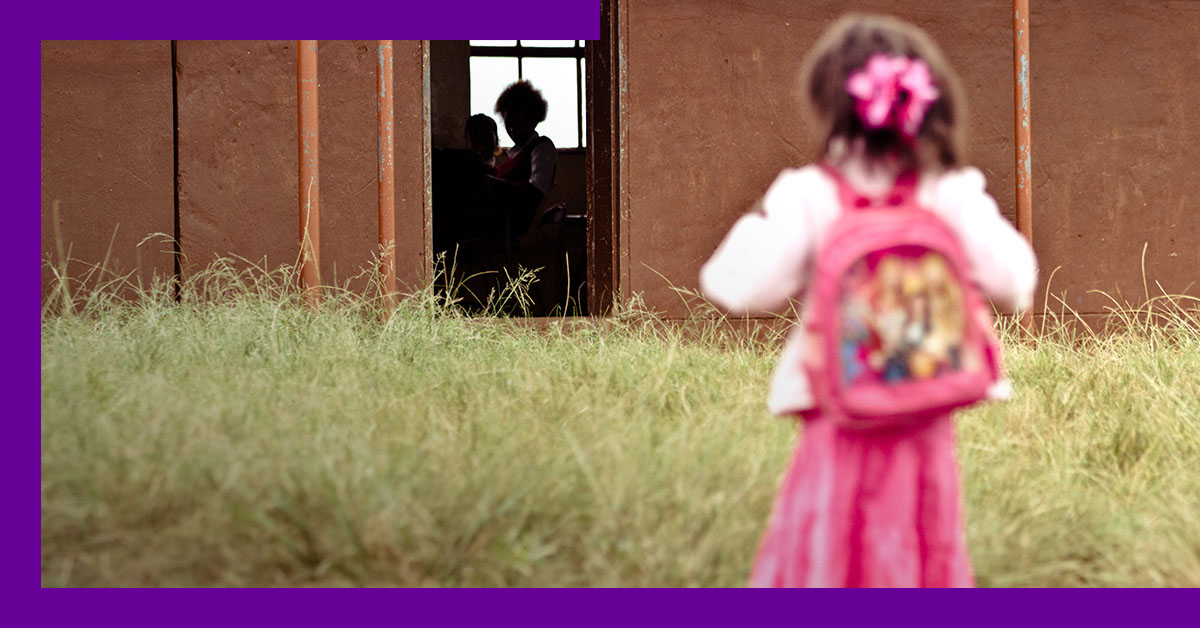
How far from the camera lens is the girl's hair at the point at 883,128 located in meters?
1.72

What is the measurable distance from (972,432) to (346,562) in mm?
2096

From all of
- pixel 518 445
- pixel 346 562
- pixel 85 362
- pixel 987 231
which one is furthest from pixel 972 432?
pixel 85 362

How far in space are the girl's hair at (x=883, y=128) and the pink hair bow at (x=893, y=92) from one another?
1 cm

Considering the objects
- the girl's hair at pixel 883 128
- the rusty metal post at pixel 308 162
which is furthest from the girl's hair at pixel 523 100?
the girl's hair at pixel 883 128

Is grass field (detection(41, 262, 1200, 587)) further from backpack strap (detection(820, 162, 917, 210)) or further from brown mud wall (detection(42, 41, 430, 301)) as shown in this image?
brown mud wall (detection(42, 41, 430, 301))

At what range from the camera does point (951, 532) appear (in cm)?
180

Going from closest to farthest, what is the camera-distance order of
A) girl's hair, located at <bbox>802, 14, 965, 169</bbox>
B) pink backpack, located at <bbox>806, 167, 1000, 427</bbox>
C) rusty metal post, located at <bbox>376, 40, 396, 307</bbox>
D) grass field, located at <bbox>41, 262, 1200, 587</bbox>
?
pink backpack, located at <bbox>806, 167, 1000, 427</bbox>, girl's hair, located at <bbox>802, 14, 965, 169</bbox>, grass field, located at <bbox>41, 262, 1200, 587</bbox>, rusty metal post, located at <bbox>376, 40, 396, 307</bbox>

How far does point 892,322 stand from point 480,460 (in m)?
1.07

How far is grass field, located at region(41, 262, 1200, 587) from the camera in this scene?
2006 mm

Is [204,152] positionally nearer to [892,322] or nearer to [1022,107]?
[1022,107]

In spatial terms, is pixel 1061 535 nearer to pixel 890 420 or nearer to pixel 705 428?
pixel 705 428

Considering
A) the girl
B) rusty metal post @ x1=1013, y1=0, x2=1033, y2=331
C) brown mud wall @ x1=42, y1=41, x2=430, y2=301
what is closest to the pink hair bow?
the girl

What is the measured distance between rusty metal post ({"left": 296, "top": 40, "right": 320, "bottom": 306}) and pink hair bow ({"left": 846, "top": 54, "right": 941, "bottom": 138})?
260cm

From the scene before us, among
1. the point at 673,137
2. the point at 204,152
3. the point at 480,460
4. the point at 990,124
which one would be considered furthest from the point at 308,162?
the point at 990,124
